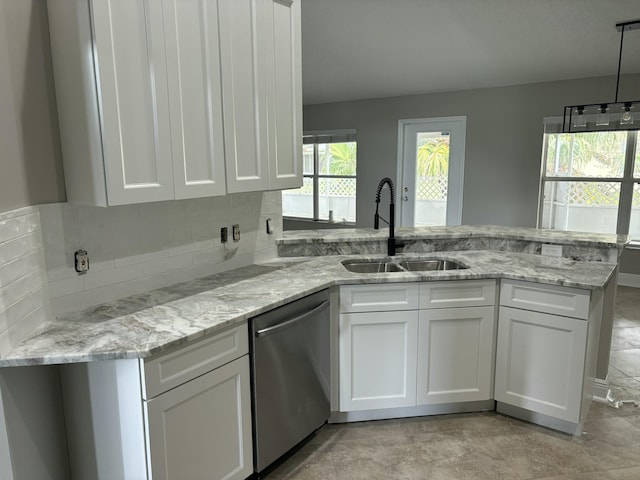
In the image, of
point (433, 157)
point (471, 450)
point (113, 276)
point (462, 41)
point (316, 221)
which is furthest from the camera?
point (316, 221)

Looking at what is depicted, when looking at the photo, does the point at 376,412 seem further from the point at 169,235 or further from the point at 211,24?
the point at 211,24

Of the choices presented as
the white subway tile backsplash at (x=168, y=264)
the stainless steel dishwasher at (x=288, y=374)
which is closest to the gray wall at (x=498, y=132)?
the stainless steel dishwasher at (x=288, y=374)

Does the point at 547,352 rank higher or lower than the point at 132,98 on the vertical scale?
lower

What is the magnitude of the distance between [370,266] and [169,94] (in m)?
1.65

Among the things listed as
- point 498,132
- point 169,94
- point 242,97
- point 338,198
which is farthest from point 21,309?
point 338,198

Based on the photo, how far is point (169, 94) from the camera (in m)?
1.84

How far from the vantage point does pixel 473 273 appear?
2.49 m

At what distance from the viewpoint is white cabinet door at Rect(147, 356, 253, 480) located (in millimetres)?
1625

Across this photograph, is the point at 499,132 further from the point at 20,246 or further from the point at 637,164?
the point at 20,246

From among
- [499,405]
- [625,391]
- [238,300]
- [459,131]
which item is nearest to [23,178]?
[238,300]

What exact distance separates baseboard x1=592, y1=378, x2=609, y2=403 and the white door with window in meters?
3.28

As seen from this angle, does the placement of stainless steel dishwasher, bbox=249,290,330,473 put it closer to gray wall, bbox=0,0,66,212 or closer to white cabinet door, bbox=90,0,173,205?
white cabinet door, bbox=90,0,173,205

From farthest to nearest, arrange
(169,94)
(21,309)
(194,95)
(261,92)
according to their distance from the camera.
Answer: (261,92)
(194,95)
(169,94)
(21,309)

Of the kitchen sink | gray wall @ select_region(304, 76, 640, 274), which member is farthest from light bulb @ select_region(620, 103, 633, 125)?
gray wall @ select_region(304, 76, 640, 274)
